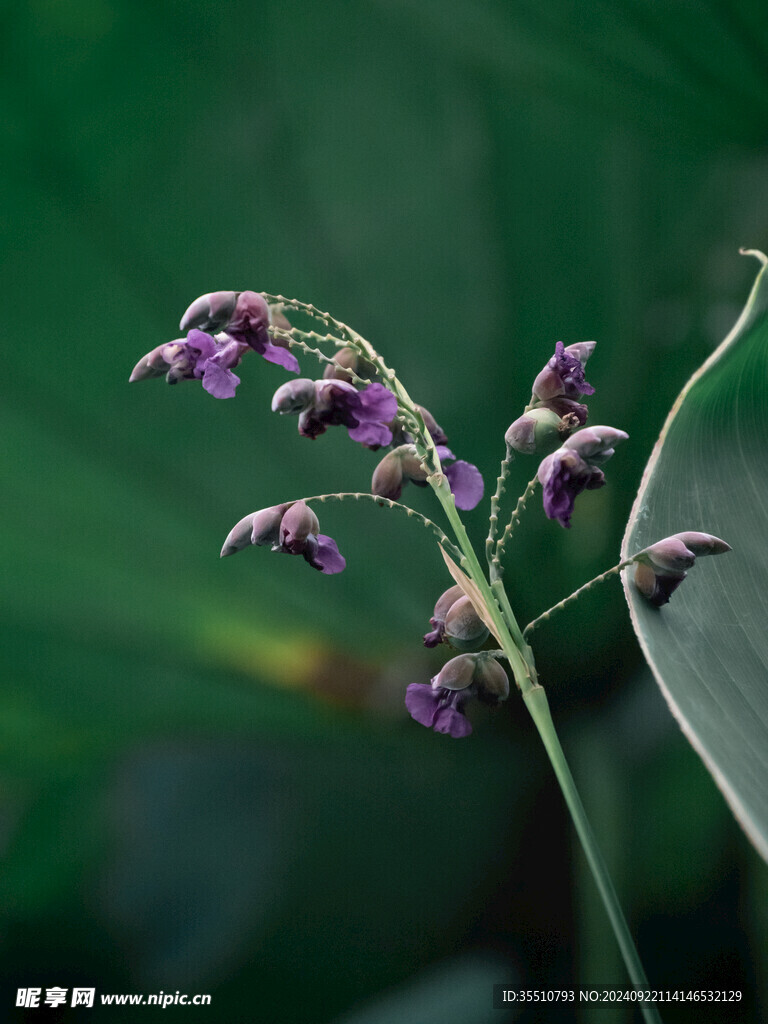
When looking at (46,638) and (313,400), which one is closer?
(313,400)

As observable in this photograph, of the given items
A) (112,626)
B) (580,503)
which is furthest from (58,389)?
(580,503)

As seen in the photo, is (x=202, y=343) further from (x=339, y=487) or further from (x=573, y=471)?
(x=339, y=487)

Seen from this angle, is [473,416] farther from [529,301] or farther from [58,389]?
[58,389]

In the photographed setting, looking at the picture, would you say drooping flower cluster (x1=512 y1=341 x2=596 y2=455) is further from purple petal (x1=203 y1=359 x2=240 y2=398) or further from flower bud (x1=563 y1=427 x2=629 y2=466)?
purple petal (x1=203 y1=359 x2=240 y2=398)

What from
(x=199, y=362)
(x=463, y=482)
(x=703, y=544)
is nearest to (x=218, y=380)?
(x=199, y=362)

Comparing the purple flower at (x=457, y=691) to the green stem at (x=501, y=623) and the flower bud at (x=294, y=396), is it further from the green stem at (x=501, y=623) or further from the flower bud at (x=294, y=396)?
the flower bud at (x=294, y=396)

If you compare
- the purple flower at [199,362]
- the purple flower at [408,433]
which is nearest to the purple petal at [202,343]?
the purple flower at [199,362]
